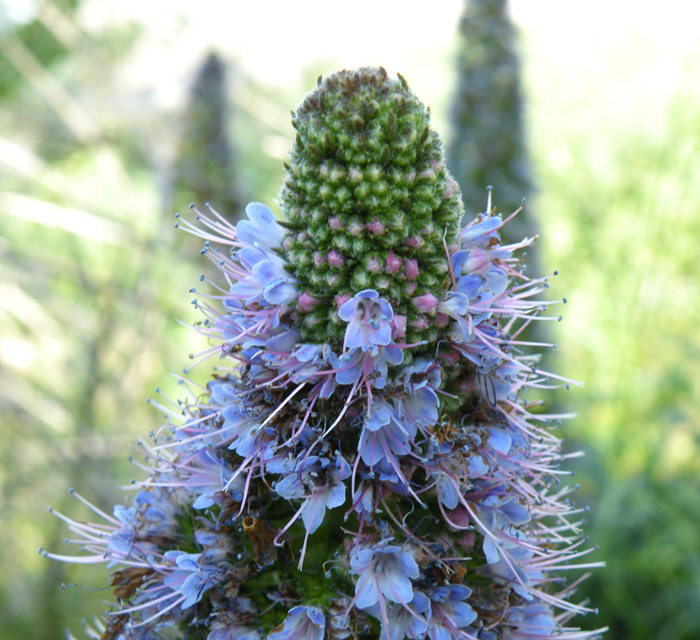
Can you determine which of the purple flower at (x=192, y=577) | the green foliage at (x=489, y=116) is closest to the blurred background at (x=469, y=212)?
the green foliage at (x=489, y=116)

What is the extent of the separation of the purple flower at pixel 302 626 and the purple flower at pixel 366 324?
753 mm

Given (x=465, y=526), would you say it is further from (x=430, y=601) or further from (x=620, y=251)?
(x=620, y=251)

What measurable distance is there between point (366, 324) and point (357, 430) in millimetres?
329

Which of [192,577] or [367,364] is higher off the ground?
[367,364]

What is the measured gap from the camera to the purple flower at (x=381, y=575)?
184 cm

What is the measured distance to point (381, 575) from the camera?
191 cm

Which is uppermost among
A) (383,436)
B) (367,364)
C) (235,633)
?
(367,364)

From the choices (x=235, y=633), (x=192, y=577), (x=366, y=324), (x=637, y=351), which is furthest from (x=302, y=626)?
(x=637, y=351)

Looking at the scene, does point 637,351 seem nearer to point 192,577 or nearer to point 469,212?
point 469,212

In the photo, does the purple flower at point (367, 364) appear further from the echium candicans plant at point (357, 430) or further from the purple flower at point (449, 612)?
the purple flower at point (449, 612)

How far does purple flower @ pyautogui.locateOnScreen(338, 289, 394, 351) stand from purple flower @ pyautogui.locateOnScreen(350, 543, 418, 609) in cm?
58

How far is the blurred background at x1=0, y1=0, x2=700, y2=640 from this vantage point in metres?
6.06

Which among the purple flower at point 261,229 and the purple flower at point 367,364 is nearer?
the purple flower at point 367,364

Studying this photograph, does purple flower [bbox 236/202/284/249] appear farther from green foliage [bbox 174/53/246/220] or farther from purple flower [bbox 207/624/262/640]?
green foliage [bbox 174/53/246/220]
